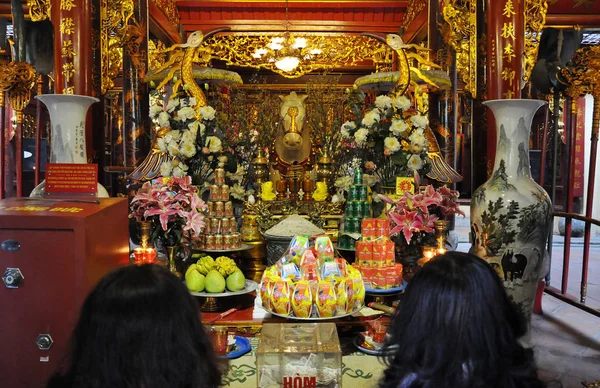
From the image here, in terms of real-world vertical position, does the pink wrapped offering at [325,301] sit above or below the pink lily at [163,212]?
below

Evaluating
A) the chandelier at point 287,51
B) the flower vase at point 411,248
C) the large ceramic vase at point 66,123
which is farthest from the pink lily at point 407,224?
the chandelier at point 287,51

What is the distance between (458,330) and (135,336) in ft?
1.60

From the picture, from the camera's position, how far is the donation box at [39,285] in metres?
1.10

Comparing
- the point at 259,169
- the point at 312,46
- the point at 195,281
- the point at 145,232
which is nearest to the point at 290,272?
the point at 195,281

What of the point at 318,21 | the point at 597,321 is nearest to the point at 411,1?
the point at 318,21

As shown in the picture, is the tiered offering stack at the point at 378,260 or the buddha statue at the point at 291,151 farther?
the buddha statue at the point at 291,151

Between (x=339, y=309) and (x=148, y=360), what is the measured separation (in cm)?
93

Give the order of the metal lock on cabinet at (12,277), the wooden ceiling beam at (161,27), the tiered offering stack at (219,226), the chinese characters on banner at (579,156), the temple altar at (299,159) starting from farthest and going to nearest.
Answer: the chinese characters on banner at (579,156)
the wooden ceiling beam at (161,27)
the tiered offering stack at (219,226)
the temple altar at (299,159)
the metal lock on cabinet at (12,277)

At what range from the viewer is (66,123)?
2.02m

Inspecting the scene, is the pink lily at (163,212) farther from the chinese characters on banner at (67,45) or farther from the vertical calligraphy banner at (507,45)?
the vertical calligraphy banner at (507,45)

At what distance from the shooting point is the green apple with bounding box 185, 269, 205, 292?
1.93 m

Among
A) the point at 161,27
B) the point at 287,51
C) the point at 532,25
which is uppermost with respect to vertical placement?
the point at 161,27

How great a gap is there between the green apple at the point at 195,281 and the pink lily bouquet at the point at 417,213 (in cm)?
76

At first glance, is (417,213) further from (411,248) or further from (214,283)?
(214,283)
